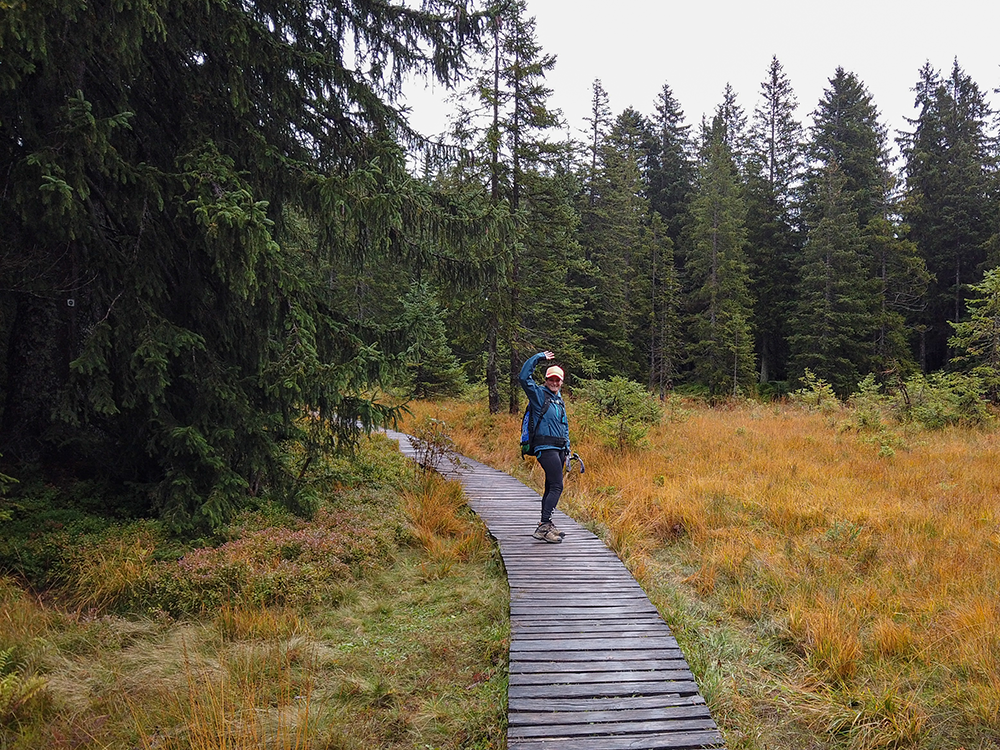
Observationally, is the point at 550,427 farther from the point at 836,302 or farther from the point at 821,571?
the point at 836,302

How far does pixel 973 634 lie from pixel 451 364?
21.6 metres

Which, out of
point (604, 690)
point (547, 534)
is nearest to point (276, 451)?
point (547, 534)

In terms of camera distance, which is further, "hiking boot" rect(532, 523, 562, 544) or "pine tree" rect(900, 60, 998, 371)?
"pine tree" rect(900, 60, 998, 371)

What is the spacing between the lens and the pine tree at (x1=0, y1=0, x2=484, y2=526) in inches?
203

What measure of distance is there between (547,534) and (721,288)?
28335mm

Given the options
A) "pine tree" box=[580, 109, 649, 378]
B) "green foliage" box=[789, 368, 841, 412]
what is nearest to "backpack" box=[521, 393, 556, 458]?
"green foliage" box=[789, 368, 841, 412]

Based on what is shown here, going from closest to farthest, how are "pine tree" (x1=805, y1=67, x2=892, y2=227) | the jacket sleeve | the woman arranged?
the jacket sleeve
the woman
"pine tree" (x1=805, y1=67, x2=892, y2=227)

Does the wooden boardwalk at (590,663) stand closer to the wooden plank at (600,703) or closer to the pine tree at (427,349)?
the wooden plank at (600,703)

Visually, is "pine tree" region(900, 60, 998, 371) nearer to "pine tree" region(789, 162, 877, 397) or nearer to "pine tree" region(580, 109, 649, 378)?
"pine tree" region(789, 162, 877, 397)

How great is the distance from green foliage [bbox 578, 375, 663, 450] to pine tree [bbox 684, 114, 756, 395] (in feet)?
62.9

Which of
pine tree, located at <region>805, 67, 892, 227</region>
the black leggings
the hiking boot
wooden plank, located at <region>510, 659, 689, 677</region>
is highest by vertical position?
pine tree, located at <region>805, 67, 892, 227</region>

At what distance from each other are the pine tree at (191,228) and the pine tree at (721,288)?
26.5 m

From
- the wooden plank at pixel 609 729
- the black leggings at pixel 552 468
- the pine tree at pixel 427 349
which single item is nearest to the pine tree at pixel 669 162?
the pine tree at pixel 427 349

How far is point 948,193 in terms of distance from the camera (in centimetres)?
3175
